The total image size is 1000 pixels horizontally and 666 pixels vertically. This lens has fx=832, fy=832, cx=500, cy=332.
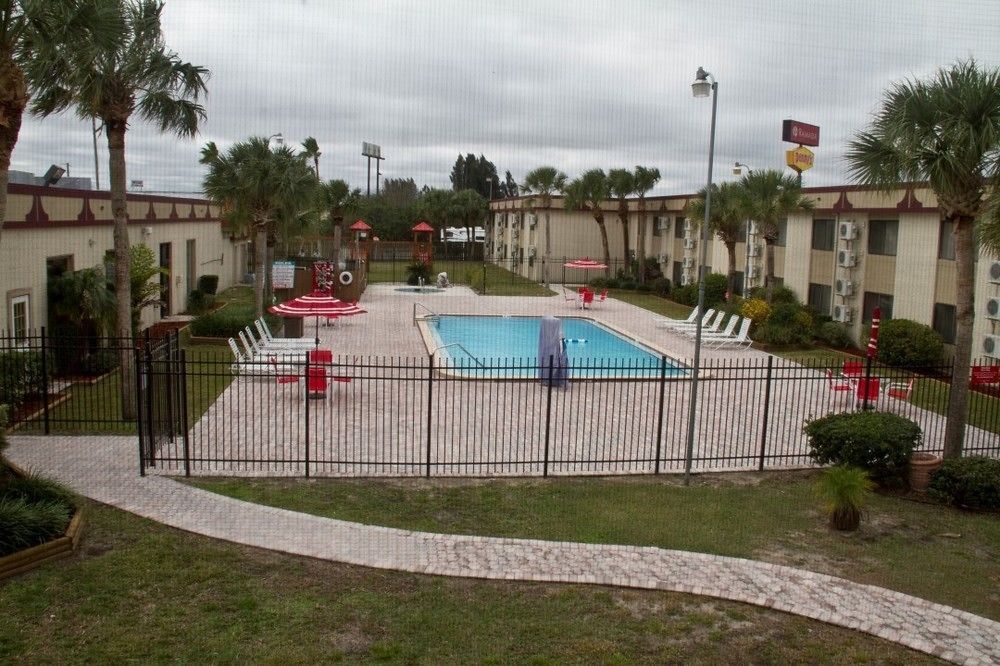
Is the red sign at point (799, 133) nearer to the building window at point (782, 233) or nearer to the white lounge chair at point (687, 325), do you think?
the building window at point (782, 233)

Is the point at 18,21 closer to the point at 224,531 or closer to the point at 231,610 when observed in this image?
the point at 224,531

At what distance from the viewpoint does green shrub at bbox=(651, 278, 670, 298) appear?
134 ft

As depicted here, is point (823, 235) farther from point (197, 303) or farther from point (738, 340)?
point (197, 303)

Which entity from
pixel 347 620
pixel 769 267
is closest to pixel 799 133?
pixel 769 267

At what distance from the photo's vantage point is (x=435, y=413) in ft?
48.6

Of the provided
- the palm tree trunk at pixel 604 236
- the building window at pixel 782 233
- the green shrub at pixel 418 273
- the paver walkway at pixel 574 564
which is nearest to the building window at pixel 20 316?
the paver walkway at pixel 574 564

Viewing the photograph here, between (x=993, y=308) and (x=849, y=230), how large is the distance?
22.5 ft

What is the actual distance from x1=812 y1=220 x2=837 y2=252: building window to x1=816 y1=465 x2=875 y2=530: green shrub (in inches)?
762

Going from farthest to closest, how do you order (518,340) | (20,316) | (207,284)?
(207,284) → (518,340) → (20,316)

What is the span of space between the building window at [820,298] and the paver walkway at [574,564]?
20593mm

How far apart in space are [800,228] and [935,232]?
286 inches

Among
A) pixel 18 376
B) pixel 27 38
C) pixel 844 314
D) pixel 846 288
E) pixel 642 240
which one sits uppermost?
pixel 27 38

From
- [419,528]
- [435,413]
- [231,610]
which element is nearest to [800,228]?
[435,413]

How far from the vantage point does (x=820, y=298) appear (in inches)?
1106
